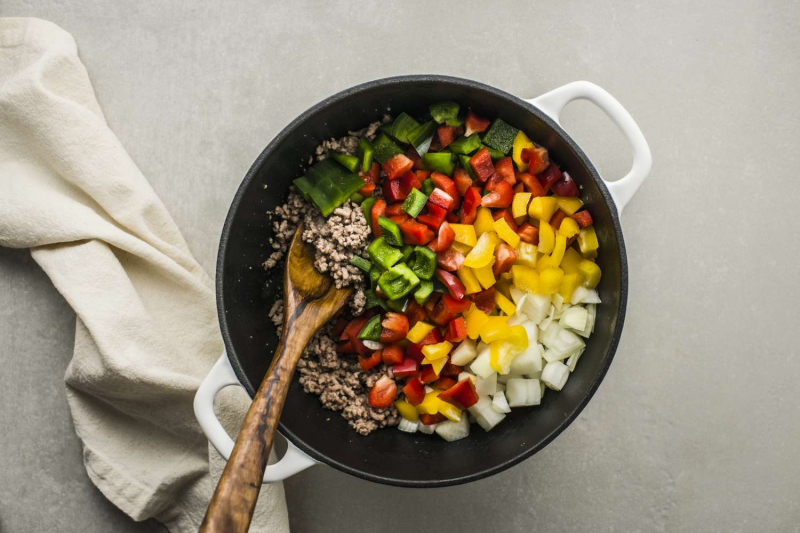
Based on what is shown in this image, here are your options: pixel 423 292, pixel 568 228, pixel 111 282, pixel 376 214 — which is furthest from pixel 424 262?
pixel 111 282

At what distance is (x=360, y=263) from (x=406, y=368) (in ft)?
1.07

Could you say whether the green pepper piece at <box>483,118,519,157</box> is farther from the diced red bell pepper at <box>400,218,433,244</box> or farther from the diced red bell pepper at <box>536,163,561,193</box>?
the diced red bell pepper at <box>400,218,433,244</box>

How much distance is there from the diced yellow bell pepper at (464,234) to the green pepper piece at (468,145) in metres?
0.21

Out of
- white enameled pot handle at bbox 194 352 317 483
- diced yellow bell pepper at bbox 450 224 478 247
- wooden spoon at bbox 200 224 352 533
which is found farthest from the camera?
diced yellow bell pepper at bbox 450 224 478 247

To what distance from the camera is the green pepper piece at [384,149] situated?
178cm

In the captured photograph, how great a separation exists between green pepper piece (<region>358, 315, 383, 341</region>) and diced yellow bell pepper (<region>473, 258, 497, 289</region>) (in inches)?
12.0

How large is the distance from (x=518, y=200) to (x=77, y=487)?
1.70 m

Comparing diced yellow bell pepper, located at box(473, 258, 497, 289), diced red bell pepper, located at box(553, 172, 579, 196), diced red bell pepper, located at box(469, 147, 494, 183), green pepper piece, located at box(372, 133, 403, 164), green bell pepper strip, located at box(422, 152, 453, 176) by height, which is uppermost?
diced red bell pepper, located at box(553, 172, 579, 196)

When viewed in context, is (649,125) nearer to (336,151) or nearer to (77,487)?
(336,151)

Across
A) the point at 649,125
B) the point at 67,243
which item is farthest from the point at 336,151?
the point at 649,125

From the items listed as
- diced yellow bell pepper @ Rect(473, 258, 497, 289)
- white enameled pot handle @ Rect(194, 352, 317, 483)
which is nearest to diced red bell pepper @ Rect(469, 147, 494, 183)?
diced yellow bell pepper @ Rect(473, 258, 497, 289)

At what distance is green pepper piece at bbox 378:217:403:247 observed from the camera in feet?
5.58

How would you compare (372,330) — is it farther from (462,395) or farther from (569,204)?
(569,204)

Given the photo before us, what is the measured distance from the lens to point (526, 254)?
5.66ft
